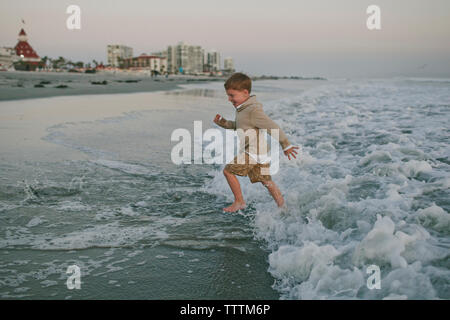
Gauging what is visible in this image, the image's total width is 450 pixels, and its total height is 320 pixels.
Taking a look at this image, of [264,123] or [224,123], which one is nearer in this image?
[264,123]

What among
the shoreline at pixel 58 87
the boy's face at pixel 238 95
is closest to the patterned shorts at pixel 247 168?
the boy's face at pixel 238 95

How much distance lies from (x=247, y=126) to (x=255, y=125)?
10 centimetres

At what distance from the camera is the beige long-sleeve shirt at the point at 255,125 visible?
355cm

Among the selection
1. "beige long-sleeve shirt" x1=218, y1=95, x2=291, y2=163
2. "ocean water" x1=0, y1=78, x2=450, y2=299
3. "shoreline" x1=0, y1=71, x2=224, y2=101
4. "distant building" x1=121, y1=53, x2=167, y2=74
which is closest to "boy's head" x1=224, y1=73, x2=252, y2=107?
"beige long-sleeve shirt" x1=218, y1=95, x2=291, y2=163

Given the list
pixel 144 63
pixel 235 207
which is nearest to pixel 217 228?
pixel 235 207

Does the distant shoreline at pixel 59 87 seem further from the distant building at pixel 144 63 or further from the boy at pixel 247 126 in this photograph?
the distant building at pixel 144 63

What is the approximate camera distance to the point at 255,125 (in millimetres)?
3596

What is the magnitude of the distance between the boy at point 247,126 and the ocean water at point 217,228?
33 cm

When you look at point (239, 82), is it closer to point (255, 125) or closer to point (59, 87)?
point (255, 125)

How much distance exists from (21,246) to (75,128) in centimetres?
643

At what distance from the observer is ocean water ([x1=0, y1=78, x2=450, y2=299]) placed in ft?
7.70
